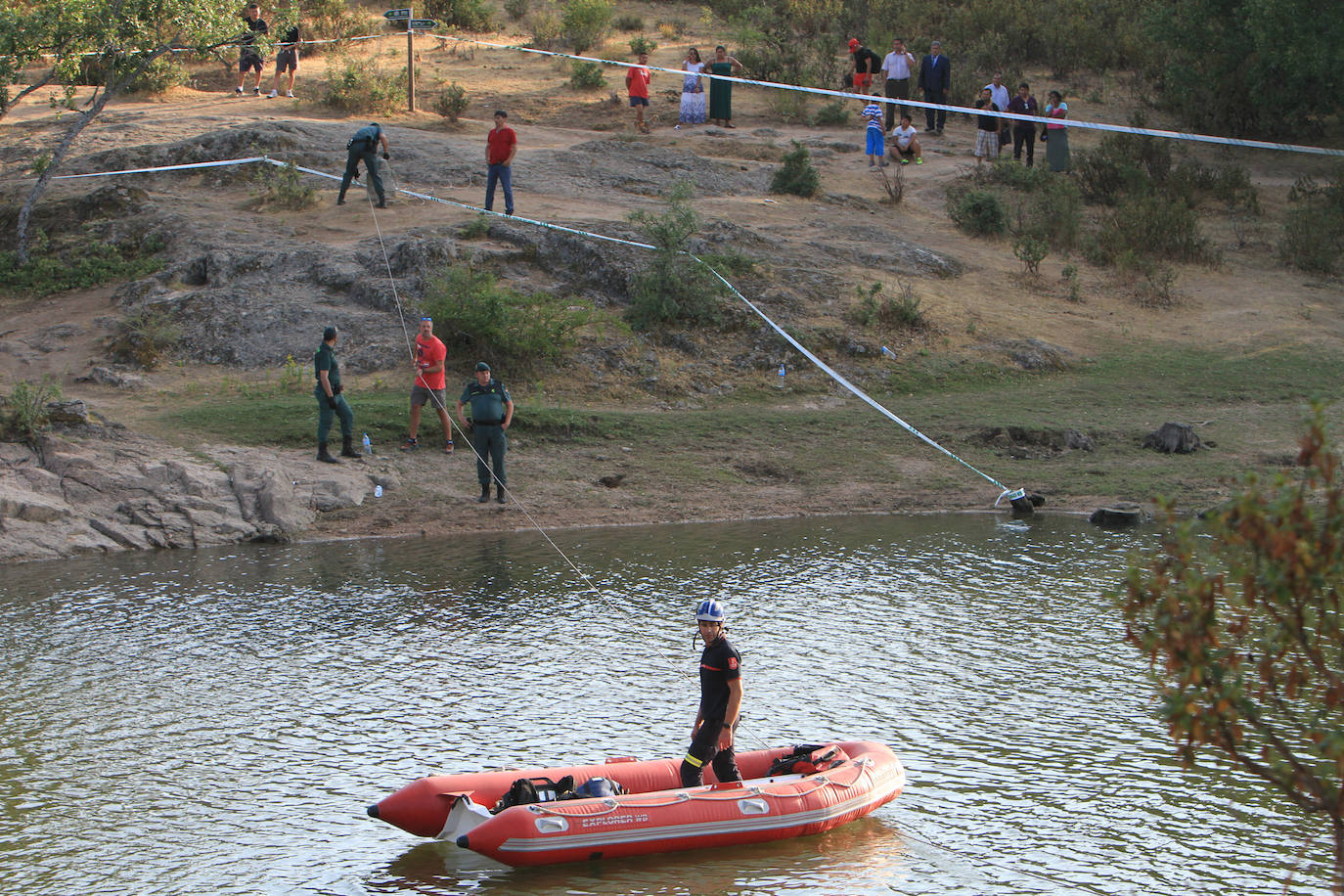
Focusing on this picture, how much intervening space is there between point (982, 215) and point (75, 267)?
17467mm

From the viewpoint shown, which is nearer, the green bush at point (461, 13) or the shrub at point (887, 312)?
the shrub at point (887, 312)

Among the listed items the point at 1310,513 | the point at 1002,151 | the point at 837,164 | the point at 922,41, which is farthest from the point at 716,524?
the point at 922,41

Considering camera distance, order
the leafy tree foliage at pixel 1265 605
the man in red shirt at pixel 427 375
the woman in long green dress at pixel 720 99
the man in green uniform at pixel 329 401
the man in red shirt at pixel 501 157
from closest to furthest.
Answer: the leafy tree foliage at pixel 1265 605 < the man in green uniform at pixel 329 401 < the man in red shirt at pixel 427 375 < the man in red shirt at pixel 501 157 < the woman in long green dress at pixel 720 99

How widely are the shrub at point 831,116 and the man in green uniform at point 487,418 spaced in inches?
741

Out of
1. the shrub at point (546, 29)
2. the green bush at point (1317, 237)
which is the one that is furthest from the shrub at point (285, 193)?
the green bush at point (1317, 237)

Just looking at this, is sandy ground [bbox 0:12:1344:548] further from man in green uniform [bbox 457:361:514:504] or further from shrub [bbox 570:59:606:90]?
man in green uniform [bbox 457:361:514:504]

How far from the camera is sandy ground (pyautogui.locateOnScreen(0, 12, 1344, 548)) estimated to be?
1831cm

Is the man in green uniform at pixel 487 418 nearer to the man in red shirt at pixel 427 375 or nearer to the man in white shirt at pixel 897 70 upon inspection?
the man in red shirt at pixel 427 375

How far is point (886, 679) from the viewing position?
11.6 metres

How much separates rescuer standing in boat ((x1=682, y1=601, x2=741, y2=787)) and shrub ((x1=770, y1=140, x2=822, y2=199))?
20742mm

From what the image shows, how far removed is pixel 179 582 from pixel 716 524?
6720 millimetres

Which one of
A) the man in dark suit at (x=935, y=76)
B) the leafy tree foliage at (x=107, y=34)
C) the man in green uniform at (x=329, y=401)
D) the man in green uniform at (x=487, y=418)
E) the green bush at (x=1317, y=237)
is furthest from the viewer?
the man in dark suit at (x=935, y=76)

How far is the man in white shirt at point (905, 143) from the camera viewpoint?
99.8 ft

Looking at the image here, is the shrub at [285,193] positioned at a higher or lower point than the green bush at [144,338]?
higher
